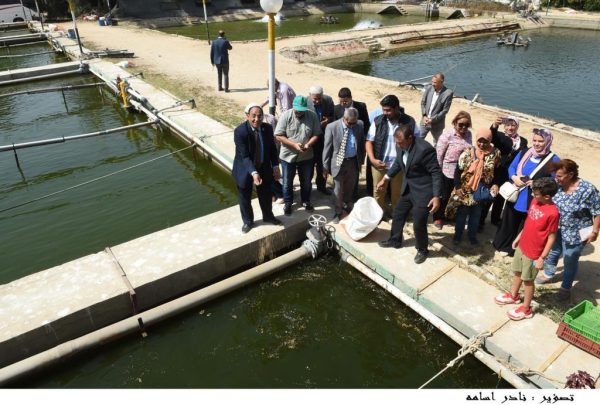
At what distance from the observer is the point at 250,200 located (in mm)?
5711

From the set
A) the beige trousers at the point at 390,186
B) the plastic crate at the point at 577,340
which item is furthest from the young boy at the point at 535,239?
the beige trousers at the point at 390,186

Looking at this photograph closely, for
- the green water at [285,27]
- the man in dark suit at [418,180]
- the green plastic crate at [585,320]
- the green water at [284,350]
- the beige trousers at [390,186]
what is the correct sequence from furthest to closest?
the green water at [285,27]
the beige trousers at [390,186]
the man in dark suit at [418,180]
the green water at [284,350]
the green plastic crate at [585,320]

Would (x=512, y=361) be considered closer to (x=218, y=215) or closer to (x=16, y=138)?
(x=218, y=215)

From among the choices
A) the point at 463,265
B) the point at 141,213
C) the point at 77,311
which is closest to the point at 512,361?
the point at 463,265

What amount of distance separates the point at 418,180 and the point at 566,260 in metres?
1.76

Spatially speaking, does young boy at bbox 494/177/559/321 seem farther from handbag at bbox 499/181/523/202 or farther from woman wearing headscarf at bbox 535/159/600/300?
handbag at bbox 499/181/523/202

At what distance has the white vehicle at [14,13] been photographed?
33562mm

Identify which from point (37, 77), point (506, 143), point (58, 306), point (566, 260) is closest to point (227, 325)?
point (58, 306)

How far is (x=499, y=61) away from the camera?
21938 mm

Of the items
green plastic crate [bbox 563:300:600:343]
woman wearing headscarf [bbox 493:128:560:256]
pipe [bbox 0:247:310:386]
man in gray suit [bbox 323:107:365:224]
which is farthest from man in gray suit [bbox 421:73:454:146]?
green plastic crate [bbox 563:300:600:343]

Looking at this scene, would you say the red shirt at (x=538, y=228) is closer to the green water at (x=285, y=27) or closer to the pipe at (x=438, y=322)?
the pipe at (x=438, y=322)

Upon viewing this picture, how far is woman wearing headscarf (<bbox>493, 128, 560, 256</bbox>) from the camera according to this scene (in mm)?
4734

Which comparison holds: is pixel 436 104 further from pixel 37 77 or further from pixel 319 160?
pixel 37 77

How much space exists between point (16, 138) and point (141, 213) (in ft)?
19.5
